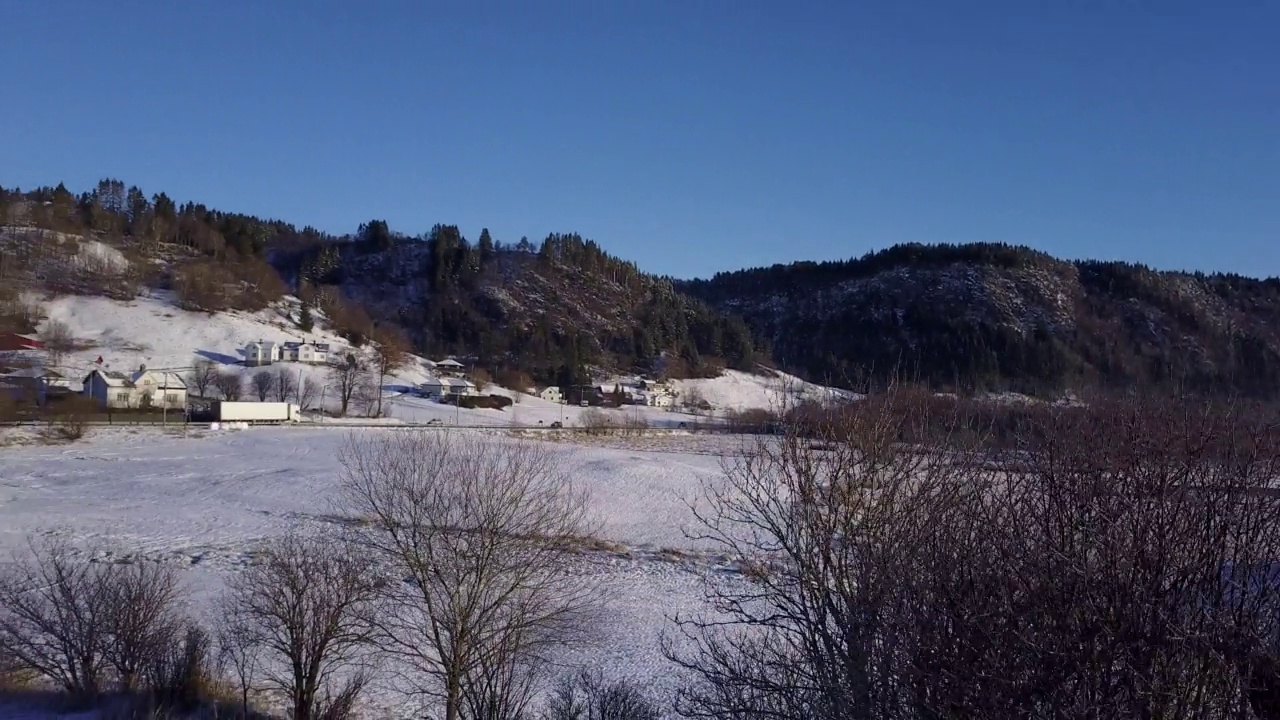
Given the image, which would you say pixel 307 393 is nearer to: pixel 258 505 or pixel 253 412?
pixel 253 412

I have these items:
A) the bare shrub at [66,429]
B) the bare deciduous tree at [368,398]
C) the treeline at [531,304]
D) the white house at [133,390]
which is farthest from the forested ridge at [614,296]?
the bare shrub at [66,429]

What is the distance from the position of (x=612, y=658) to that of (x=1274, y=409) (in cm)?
1468

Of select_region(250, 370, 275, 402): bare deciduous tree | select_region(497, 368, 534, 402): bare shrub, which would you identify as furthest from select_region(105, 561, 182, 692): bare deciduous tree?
select_region(497, 368, 534, 402): bare shrub

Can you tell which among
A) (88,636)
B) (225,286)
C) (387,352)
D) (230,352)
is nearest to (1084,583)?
(88,636)

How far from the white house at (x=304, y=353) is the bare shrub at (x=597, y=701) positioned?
299ft

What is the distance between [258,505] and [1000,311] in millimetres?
137311

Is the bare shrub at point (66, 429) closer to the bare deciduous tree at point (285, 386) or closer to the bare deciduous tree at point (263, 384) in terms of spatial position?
the bare deciduous tree at point (263, 384)

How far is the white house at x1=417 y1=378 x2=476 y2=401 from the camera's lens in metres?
97.9

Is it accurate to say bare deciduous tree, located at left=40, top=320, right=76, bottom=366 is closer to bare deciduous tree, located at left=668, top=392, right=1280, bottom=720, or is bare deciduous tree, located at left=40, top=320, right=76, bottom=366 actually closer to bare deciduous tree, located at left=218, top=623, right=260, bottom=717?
bare deciduous tree, located at left=218, top=623, right=260, bottom=717

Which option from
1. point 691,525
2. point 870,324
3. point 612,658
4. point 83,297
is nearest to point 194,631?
point 612,658

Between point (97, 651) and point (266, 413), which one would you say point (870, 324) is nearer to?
point (266, 413)

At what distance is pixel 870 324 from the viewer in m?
165

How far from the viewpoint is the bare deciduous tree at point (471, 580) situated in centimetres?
1586

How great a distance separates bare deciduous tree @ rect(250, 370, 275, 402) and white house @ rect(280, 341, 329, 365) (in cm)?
1077
